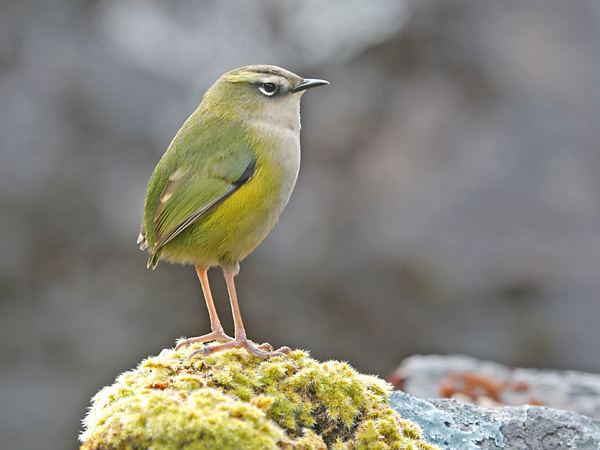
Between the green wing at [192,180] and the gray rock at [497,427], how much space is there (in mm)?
1552

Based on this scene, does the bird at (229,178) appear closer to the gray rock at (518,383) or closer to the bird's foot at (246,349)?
the bird's foot at (246,349)

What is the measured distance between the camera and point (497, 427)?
15.7 ft

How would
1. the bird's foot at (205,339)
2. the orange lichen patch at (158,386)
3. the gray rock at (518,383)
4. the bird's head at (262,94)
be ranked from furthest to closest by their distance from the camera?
the gray rock at (518,383)
the bird's head at (262,94)
the bird's foot at (205,339)
the orange lichen patch at (158,386)

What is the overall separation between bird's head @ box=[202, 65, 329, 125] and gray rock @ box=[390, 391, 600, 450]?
1.94 m

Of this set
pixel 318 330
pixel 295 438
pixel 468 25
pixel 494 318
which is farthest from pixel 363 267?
pixel 295 438

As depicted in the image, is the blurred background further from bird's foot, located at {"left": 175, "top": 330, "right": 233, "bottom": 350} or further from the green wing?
the green wing

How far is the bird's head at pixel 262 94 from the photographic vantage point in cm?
560

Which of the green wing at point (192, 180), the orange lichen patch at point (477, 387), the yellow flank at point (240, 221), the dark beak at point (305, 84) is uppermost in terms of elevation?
the dark beak at point (305, 84)

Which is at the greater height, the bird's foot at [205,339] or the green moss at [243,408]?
the bird's foot at [205,339]

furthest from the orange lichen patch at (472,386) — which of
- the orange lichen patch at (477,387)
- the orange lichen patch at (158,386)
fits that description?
the orange lichen patch at (158,386)

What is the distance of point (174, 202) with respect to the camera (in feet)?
17.4

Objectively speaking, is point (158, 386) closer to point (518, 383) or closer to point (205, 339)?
point (205, 339)

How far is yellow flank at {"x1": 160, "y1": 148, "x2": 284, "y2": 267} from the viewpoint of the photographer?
5.25m

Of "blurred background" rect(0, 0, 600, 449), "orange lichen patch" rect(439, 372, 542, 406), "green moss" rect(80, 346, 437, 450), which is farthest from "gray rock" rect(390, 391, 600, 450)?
"blurred background" rect(0, 0, 600, 449)
